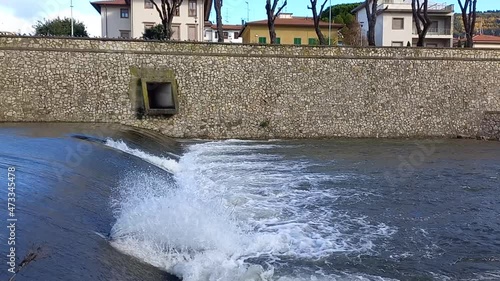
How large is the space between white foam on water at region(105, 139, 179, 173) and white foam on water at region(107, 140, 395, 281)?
131 millimetres

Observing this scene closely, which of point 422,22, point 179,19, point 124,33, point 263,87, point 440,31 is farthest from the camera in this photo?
point 440,31

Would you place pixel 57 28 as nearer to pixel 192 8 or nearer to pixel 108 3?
pixel 108 3

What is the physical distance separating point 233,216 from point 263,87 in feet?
47.5

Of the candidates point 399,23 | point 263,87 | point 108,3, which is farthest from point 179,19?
point 399,23

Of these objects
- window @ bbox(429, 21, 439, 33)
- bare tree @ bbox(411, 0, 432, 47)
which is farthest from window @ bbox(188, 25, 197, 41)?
window @ bbox(429, 21, 439, 33)

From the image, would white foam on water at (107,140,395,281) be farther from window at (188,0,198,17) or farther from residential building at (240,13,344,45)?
residential building at (240,13,344,45)

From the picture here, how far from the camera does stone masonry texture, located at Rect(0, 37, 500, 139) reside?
2036 cm

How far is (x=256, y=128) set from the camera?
22.6 meters

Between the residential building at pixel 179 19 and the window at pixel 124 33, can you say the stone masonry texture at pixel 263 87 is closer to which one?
the residential building at pixel 179 19

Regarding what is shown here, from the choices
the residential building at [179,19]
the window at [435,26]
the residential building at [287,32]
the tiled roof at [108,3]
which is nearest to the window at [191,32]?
the residential building at [179,19]

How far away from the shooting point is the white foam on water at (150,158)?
1310cm

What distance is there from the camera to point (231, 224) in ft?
26.1

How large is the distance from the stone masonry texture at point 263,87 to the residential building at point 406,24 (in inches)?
907

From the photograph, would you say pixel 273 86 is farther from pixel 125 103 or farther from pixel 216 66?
pixel 125 103
